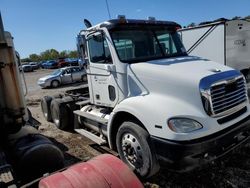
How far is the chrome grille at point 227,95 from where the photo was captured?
12.4ft

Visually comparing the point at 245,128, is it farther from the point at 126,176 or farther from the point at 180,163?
the point at 126,176

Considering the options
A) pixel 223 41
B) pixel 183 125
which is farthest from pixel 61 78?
pixel 183 125

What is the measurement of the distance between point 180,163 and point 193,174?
1.02m

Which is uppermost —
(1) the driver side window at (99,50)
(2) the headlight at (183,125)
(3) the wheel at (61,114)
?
(1) the driver side window at (99,50)

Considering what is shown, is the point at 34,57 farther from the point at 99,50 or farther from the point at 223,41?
the point at 99,50

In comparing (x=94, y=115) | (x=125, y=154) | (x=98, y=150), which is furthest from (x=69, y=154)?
(x=125, y=154)

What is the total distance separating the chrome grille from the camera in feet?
12.4

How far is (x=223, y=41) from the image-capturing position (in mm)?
10594

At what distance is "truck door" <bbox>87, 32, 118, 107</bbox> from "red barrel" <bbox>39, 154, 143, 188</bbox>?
2555 mm

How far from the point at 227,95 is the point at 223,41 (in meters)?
7.37

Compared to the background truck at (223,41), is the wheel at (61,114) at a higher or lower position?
lower

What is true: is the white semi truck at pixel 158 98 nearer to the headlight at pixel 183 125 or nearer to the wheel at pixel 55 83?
the headlight at pixel 183 125

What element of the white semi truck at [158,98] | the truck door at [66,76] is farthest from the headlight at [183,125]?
the truck door at [66,76]

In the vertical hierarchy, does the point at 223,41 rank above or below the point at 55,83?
above
